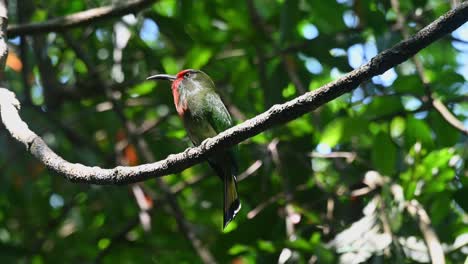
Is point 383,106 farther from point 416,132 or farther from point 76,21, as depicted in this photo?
point 76,21

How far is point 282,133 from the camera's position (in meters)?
5.40

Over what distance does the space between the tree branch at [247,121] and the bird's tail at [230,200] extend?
55.0 inches

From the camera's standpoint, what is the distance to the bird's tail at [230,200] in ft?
13.9

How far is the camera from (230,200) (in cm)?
434

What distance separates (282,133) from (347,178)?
0.62m

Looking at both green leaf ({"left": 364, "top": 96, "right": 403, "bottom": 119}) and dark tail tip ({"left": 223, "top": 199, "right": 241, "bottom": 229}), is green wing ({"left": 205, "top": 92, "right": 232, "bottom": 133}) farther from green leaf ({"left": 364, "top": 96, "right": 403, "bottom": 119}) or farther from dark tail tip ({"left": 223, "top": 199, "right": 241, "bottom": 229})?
green leaf ({"left": 364, "top": 96, "right": 403, "bottom": 119})

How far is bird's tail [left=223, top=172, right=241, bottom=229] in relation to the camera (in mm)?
4227

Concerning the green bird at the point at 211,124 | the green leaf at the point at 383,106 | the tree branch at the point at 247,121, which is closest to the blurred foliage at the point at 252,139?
the green leaf at the point at 383,106

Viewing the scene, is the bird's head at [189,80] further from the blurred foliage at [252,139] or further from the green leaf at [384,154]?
the green leaf at [384,154]

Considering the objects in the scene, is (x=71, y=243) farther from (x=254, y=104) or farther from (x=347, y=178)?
(x=347, y=178)

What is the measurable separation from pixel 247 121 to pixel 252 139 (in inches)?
110

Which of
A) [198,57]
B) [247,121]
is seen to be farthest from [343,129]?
[247,121]

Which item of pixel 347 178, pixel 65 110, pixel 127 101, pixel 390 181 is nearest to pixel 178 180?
pixel 127 101

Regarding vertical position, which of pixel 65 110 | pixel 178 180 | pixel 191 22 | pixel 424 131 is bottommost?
pixel 178 180
